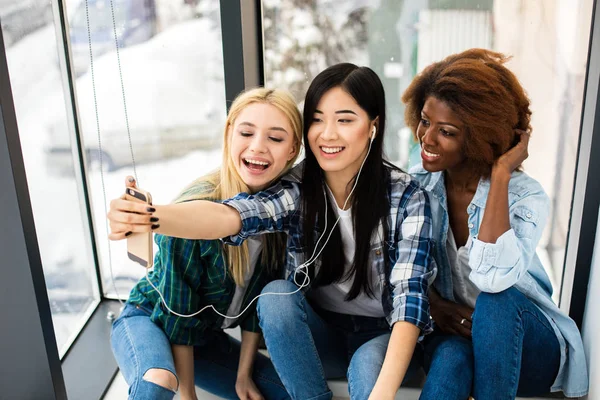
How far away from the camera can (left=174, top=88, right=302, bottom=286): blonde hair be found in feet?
4.39

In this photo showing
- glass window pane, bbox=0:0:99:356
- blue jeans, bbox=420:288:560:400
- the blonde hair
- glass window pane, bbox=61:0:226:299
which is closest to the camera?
blue jeans, bbox=420:288:560:400

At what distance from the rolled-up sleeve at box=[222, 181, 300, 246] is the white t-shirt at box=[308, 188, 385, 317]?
0.09 metres

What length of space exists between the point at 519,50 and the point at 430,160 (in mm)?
442

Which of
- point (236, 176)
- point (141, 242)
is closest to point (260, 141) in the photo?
point (236, 176)

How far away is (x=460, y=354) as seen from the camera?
4.17 feet

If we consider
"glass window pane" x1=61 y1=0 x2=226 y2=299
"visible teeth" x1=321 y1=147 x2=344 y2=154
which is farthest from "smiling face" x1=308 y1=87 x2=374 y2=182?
"glass window pane" x1=61 y1=0 x2=226 y2=299

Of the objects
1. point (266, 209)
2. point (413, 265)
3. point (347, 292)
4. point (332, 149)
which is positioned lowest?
point (347, 292)

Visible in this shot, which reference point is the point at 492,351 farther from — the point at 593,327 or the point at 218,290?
the point at 218,290

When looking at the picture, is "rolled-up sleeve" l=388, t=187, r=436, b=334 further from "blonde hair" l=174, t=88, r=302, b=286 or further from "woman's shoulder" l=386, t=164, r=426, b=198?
"blonde hair" l=174, t=88, r=302, b=286

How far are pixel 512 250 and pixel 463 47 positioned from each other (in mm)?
605

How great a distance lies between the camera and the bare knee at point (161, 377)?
4.18 ft

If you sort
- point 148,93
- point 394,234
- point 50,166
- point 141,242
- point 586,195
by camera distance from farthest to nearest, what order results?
point 148,93, point 50,166, point 586,195, point 394,234, point 141,242

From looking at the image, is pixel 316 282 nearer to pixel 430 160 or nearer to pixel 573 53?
pixel 430 160

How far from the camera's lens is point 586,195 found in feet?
4.89
